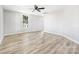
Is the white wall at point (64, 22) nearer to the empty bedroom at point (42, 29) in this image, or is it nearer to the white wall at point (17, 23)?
the empty bedroom at point (42, 29)

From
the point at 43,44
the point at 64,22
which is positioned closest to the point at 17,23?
the point at 43,44

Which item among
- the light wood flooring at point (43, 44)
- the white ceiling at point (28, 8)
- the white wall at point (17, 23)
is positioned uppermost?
the white ceiling at point (28, 8)

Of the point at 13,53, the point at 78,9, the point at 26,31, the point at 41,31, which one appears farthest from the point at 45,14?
the point at 13,53

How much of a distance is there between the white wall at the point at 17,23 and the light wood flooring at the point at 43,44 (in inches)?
3.7

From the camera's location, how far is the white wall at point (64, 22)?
2.01m

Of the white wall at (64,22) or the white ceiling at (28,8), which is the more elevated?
the white ceiling at (28,8)

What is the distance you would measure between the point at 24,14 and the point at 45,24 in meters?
0.41

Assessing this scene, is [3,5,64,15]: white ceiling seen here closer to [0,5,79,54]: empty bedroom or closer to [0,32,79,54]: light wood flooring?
[0,5,79,54]: empty bedroom

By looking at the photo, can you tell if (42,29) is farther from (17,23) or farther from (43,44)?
(17,23)

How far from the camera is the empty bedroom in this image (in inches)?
78.4

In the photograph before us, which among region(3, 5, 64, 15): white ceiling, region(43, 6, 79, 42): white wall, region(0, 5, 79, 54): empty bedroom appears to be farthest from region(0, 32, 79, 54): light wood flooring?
region(3, 5, 64, 15): white ceiling

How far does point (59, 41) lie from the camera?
203 cm

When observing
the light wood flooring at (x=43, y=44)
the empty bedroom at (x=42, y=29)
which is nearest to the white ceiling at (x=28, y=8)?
the empty bedroom at (x=42, y=29)

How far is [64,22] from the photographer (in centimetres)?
204
